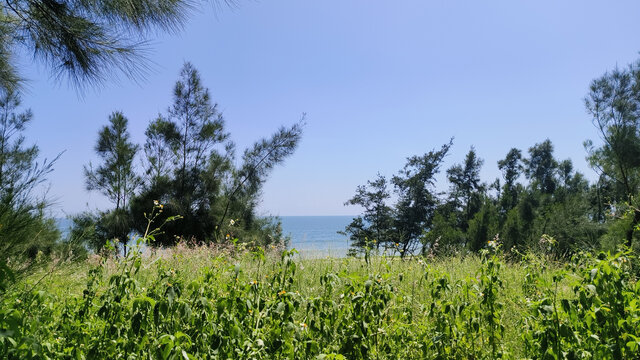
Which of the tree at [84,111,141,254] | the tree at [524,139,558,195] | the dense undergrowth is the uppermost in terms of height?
the tree at [524,139,558,195]

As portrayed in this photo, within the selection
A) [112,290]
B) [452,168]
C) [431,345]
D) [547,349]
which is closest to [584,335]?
[547,349]

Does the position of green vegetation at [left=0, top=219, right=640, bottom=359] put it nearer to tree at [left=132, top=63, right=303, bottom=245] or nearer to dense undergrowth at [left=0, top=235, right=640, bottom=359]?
dense undergrowth at [left=0, top=235, right=640, bottom=359]

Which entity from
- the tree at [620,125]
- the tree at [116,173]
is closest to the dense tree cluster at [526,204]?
the tree at [620,125]

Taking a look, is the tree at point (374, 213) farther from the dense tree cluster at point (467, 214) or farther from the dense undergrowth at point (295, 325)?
the dense undergrowth at point (295, 325)

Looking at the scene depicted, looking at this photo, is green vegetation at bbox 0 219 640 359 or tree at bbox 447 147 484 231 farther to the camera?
tree at bbox 447 147 484 231

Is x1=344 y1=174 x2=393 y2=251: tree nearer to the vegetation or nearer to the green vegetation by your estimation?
the vegetation

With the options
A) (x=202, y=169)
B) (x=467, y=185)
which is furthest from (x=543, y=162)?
(x=202, y=169)

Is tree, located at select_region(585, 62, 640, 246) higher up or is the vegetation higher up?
tree, located at select_region(585, 62, 640, 246)

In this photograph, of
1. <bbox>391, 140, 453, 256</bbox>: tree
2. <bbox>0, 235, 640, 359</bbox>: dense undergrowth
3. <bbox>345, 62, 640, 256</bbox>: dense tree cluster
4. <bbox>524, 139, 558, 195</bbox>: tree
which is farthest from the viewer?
<bbox>524, 139, 558, 195</bbox>: tree

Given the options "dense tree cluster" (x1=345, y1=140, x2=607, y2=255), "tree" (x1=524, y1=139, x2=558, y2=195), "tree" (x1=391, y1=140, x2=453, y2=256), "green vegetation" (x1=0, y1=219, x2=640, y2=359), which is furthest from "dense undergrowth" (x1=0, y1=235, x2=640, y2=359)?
"tree" (x1=524, y1=139, x2=558, y2=195)

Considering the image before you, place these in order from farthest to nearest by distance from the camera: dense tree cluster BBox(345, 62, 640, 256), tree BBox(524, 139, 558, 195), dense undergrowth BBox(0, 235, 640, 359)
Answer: tree BBox(524, 139, 558, 195) < dense tree cluster BBox(345, 62, 640, 256) < dense undergrowth BBox(0, 235, 640, 359)

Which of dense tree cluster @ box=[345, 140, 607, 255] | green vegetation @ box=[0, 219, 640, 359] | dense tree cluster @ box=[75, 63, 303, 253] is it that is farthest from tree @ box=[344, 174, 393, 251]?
green vegetation @ box=[0, 219, 640, 359]

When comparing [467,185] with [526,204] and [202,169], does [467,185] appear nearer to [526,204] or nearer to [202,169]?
[526,204]

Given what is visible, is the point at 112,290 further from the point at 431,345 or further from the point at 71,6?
the point at 71,6
